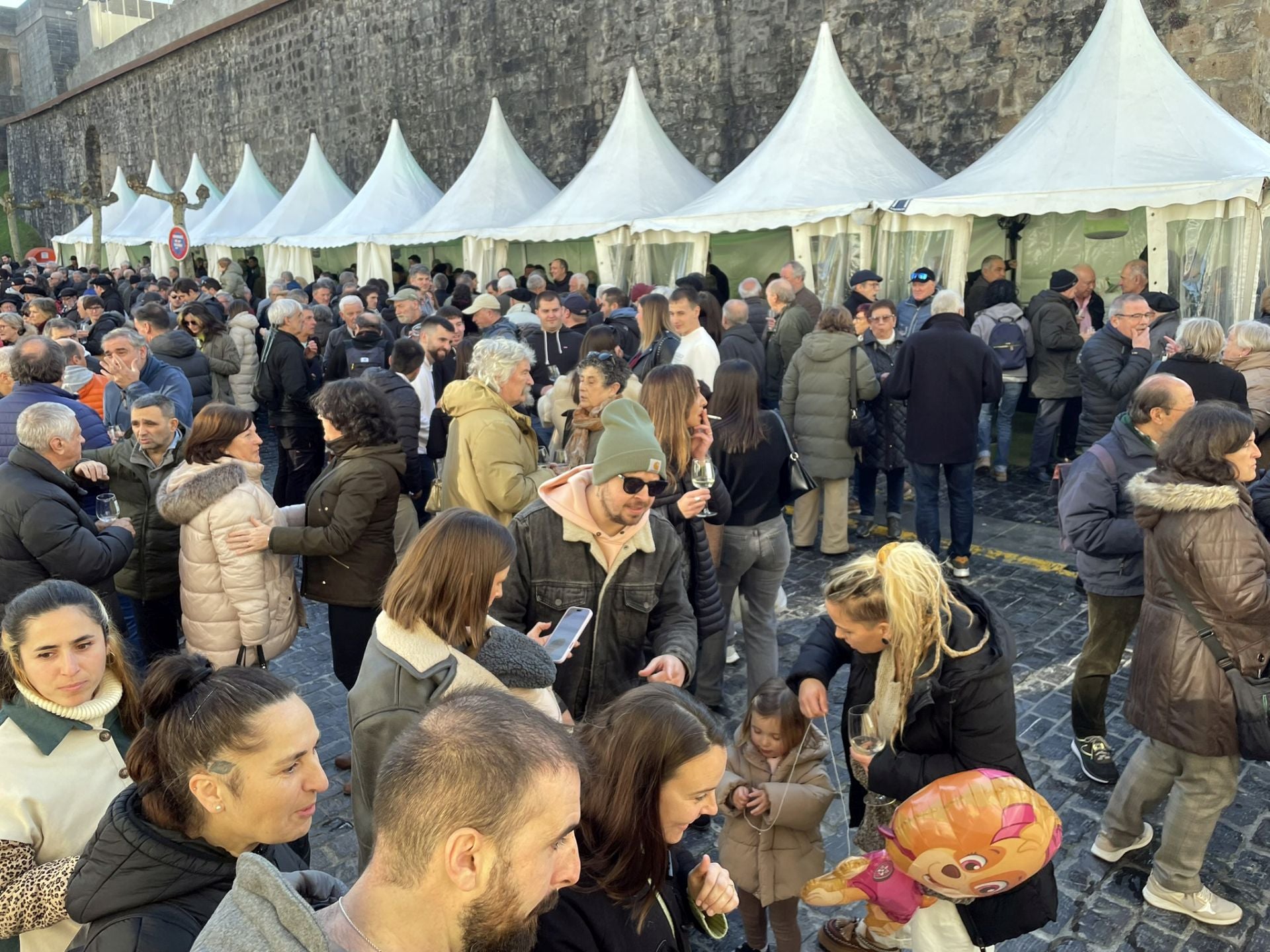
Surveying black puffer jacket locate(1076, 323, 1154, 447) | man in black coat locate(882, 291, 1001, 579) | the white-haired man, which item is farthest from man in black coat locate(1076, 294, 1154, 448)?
the white-haired man

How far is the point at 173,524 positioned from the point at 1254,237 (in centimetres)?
809

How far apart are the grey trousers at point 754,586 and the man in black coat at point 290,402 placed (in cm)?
382

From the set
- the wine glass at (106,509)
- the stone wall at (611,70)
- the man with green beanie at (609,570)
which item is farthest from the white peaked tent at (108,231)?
the man with green beanie at (609,570)

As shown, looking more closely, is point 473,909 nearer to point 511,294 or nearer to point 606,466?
point 606,466

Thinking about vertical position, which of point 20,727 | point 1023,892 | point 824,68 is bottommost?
point 1023,892

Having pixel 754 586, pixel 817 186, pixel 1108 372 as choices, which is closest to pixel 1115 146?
pixel 817 186

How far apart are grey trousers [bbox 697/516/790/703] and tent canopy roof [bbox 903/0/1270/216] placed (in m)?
5.38

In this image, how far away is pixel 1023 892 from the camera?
7.44 feet

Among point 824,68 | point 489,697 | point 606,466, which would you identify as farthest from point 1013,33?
point 489,697

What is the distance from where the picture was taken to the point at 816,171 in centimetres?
995

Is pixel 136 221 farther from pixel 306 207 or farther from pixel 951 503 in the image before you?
pixel 951 503

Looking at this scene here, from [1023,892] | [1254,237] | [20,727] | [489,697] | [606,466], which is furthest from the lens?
[1254,237]

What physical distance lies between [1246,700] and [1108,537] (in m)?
0.87

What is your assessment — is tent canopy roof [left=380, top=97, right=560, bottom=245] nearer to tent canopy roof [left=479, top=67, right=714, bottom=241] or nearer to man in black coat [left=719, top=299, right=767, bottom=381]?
tent canopy roof [left=479, top=67, right=714, bottom=241]
